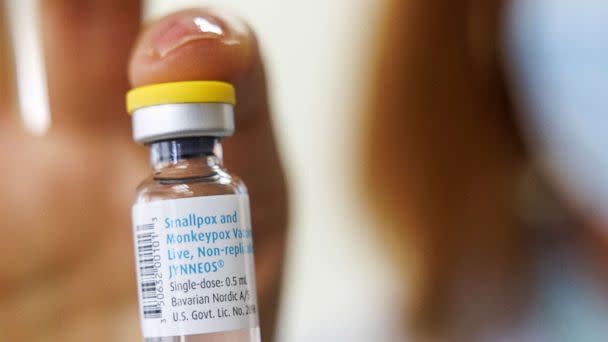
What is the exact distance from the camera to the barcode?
1.68 feet

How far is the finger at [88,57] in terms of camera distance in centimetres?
56

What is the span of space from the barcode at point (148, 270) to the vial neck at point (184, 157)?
0.15 ft

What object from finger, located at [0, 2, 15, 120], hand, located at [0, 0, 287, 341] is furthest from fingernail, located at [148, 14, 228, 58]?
finger, located at [0, 2, 15, 120]

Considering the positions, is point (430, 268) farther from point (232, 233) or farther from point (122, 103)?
point (122, 103)

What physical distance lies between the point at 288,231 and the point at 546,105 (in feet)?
0.69

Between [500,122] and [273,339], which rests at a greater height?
[500,122]

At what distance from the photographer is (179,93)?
1.67ft

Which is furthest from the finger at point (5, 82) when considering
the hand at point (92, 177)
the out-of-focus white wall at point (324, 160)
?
the out-of-focus white wall at point (324, 160)

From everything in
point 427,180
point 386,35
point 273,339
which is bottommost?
point 273,339

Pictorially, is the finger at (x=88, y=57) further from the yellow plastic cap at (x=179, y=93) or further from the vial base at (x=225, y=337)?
the vial base at (x=225, y=337)

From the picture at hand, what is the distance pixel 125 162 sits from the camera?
1.85 feet

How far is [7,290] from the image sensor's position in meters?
0.54

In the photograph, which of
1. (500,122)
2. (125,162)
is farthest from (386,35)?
(125,162)

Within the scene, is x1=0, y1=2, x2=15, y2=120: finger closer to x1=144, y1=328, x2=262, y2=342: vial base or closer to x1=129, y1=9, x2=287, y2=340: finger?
x1=129, y1=9, x2=287, y2=340: finger
